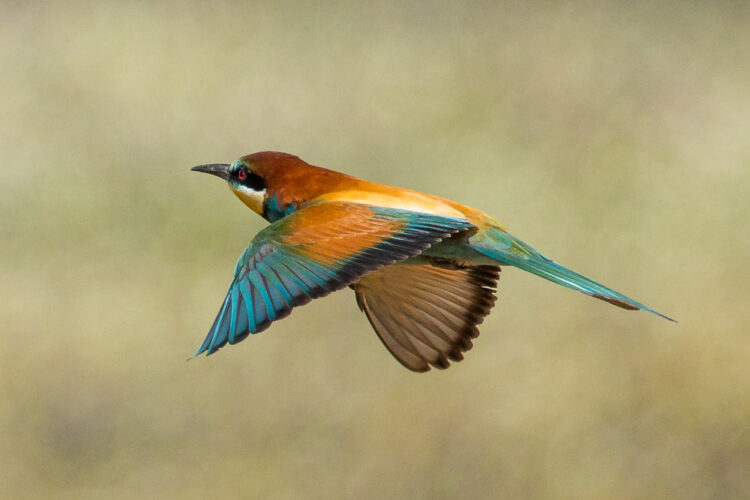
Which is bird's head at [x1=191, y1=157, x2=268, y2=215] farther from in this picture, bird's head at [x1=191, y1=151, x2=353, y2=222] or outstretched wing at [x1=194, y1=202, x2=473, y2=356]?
outstretched wing at [x1=194, y1=202, x2=473, y2=356]

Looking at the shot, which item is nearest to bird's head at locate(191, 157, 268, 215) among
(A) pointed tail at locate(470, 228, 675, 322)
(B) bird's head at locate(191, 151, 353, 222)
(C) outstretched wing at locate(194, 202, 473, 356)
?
(B) bird's head at locate(191, 151, 353, 222)

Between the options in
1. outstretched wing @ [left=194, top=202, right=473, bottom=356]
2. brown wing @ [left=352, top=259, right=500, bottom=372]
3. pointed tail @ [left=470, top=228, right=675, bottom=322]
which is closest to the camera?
outstretched wing @ [left=194, top=202, right=473, bottom=356]

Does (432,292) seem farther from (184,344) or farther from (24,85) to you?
(24,85)

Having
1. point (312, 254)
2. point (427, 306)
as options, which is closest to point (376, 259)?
point (312, 254)

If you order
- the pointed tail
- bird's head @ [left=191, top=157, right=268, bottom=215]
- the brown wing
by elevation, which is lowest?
the brown wing

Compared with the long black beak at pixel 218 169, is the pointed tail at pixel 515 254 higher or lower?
lower

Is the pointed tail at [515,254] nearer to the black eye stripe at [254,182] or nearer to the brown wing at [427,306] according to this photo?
the brown wing at [427,306]

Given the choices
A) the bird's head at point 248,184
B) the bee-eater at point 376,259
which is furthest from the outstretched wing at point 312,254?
the bird's head at point 248,184

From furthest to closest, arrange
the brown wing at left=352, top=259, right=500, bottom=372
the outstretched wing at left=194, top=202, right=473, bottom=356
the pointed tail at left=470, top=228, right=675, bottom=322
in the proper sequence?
the brown wing at left=352, top=259, right=500, bottom=372, the pointed tail at left=470, top=228, right=675, bottom=322, the outstretched wing at left=194, top=202, right=473, bottom=356
